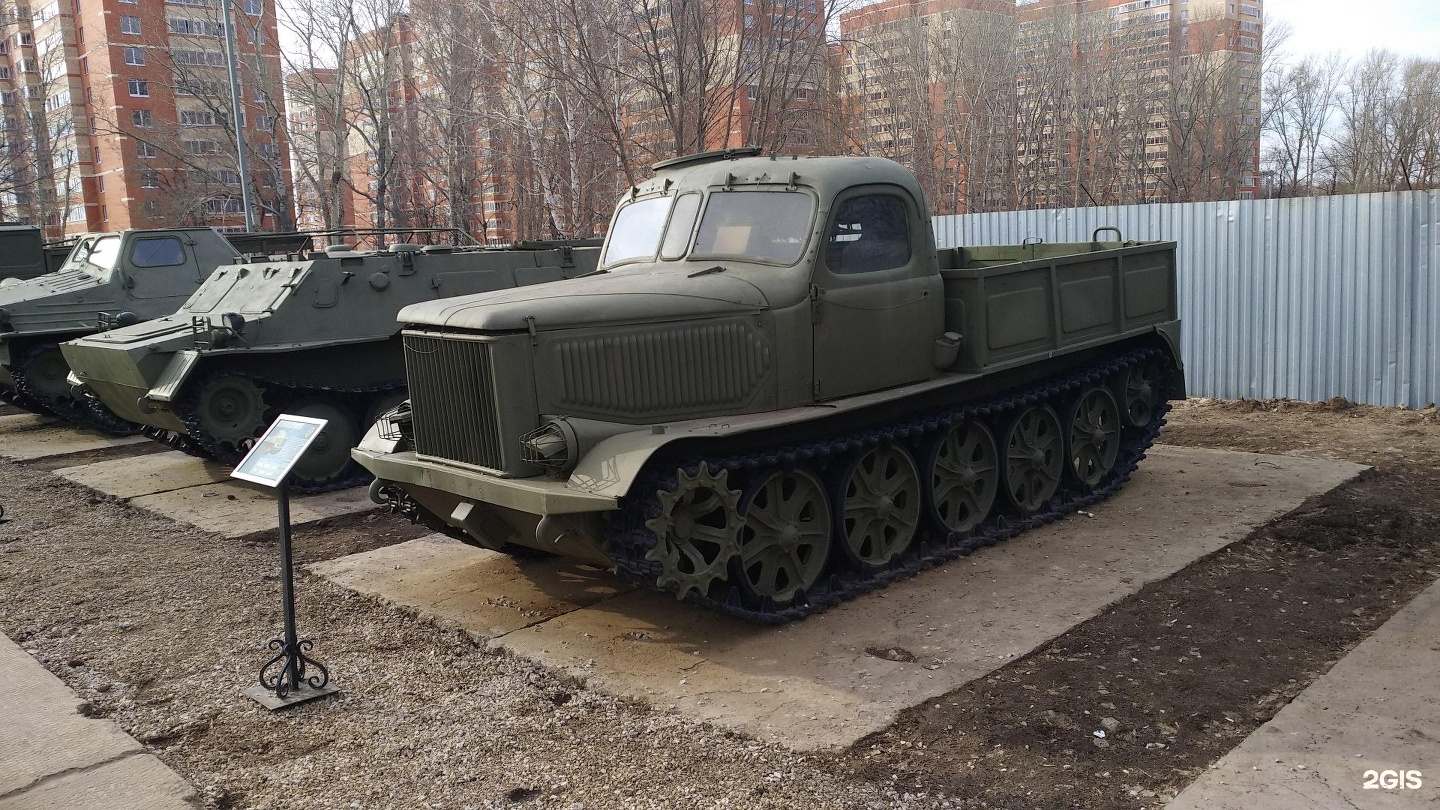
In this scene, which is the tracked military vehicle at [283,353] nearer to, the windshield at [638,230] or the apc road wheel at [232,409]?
the apc road wheel at [232,409]

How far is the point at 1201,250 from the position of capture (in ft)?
40.9

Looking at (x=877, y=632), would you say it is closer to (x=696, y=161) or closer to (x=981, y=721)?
(x=981, y=721)

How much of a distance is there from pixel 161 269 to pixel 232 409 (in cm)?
456

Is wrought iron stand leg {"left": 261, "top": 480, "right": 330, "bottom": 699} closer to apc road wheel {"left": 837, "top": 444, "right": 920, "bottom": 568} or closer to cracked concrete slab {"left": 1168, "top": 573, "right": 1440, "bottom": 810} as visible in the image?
apc road wheel {"left": 837, "top": 444, "right": 920, "bottom": 568}

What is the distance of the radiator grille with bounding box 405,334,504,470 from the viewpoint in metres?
5.54

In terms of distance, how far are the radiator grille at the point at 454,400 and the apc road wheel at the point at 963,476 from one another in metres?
2.86

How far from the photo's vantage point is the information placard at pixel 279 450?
498 cm

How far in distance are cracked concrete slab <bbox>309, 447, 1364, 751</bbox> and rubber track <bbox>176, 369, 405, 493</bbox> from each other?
8.66 ft

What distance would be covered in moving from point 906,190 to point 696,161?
1.35m

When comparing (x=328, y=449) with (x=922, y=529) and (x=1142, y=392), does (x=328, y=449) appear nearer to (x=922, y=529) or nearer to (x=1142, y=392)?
(x=922, y=529)

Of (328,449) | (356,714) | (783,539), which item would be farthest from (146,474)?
(783,539)

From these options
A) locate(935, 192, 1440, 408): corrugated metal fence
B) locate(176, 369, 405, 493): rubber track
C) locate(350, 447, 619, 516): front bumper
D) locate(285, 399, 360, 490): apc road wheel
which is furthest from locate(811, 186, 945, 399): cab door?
locate(935, 192, 1440, 408): corrugated metal fence

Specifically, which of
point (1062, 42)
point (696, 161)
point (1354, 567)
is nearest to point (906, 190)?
point (696, 161)

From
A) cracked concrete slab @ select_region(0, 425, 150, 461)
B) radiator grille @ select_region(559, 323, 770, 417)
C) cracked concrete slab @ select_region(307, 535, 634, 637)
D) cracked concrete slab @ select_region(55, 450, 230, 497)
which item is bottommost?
cracked concrete slab @ select_region(307, 535, 634, 637)
